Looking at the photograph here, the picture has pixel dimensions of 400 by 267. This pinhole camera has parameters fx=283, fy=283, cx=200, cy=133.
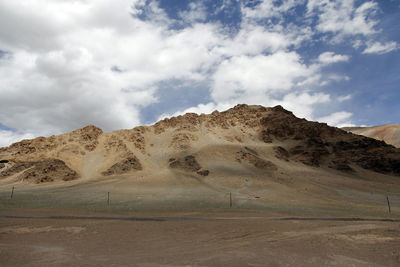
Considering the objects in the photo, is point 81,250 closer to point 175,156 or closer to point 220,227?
point 220,227

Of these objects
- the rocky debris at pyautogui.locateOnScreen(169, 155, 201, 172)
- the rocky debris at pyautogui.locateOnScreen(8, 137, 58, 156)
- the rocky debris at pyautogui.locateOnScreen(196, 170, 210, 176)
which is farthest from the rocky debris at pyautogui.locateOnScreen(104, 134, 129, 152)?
the rocky debris at pyautogui.locateOnScreen(196, 170, 210, 176)

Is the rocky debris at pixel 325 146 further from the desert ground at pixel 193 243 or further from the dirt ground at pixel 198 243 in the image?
the dirt ground at pixel 198 243

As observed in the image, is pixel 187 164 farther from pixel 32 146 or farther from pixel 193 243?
pixel 193 243

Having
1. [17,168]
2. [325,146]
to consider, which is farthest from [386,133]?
[17,168]

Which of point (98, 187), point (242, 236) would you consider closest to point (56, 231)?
point (242, 236)

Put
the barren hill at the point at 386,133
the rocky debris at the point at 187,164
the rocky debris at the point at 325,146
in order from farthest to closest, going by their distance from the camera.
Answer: the barren hill at the point at 386,133
the rocky debris at the point at 325,146
the rocky debris at the point at 187,164

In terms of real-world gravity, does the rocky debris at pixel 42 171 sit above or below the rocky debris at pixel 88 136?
below

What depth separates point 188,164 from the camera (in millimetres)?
56594

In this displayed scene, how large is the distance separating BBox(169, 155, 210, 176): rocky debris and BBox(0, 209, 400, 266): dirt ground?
36.9m

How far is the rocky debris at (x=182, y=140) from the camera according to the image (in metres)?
68.1

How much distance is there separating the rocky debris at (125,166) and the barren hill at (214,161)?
0.20 metres

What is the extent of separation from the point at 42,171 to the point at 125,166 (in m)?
15.4

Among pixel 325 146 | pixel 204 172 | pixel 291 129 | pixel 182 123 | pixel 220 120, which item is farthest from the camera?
pixel 220 120

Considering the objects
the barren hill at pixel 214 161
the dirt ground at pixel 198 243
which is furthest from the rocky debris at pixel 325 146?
the dirt ground at pixel 198 243
